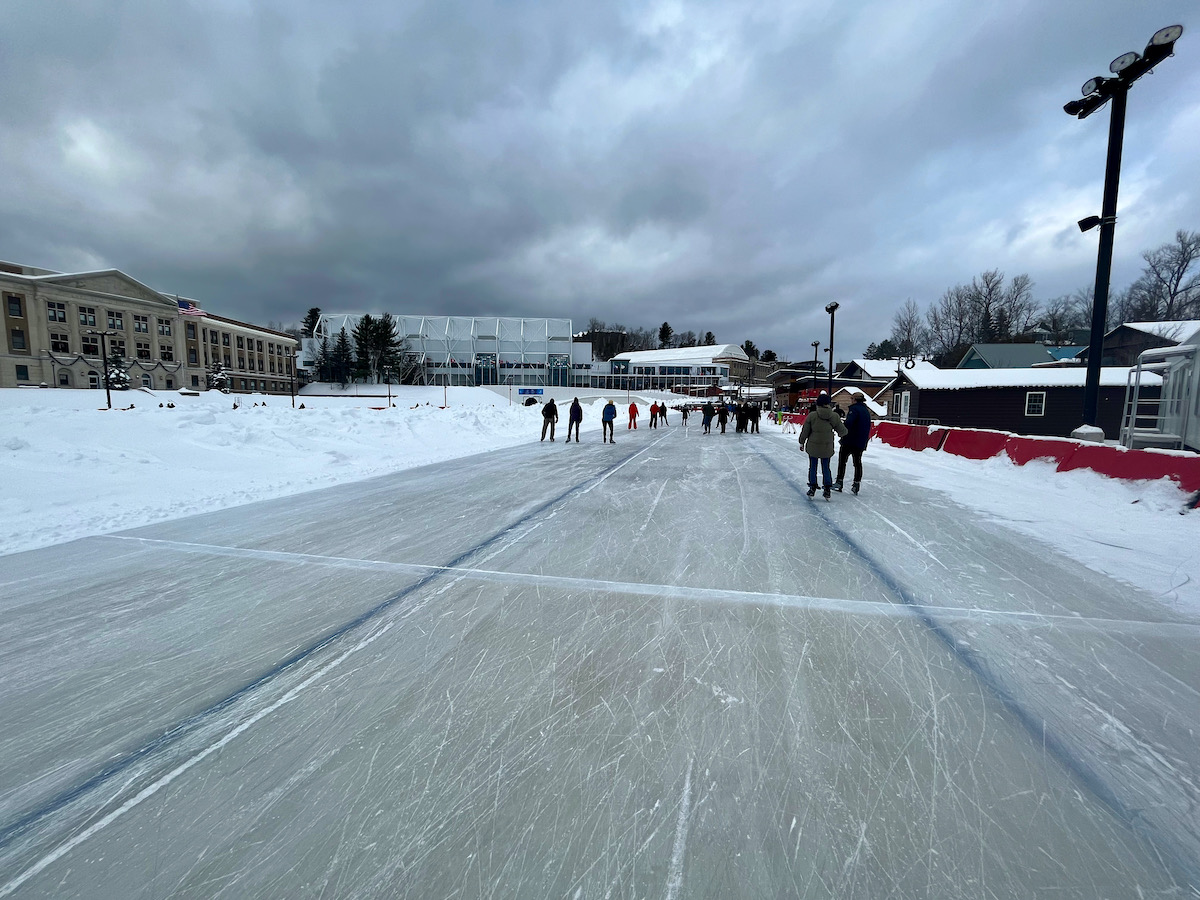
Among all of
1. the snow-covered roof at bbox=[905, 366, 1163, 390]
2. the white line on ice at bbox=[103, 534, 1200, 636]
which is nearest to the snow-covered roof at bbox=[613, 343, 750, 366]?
the snow-covered roof at bbox=[905, 366, 1163, 390]

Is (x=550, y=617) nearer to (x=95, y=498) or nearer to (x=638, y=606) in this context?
(x=638, y=606)

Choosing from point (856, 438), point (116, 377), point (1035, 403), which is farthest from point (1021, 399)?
point (116, 377)

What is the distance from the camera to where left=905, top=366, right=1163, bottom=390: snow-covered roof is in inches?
1011

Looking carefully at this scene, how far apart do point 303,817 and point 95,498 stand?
25.6ft

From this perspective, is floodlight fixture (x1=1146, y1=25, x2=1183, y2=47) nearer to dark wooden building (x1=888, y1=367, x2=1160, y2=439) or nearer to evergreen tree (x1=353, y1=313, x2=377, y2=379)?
dark wooden building (x1=888, y1=367, x2=1160, y2=439)

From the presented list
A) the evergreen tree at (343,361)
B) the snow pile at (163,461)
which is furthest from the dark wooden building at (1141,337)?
the evergreen tree at (343,361)

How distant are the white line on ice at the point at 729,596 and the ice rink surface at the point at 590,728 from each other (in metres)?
0.03

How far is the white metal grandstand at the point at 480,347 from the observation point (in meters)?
75.9

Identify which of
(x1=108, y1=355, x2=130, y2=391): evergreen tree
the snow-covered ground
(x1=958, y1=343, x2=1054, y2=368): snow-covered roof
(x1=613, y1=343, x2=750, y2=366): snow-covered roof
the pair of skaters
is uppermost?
(x1=613, y1=343, x2=750, y2=366): snow-covered roof

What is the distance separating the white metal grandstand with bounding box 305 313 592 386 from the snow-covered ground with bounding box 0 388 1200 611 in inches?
2507

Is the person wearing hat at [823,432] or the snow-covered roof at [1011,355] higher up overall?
the snow-covered roof at [1011,355]

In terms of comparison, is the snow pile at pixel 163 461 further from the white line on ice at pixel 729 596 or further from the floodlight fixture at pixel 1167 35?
the floodlight fixture at pixel 1167 35

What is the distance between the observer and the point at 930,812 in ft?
6.17

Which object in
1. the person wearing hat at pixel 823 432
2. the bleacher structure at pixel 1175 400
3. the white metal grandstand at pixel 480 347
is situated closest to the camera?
the person wearing hat at pixel 823 432
